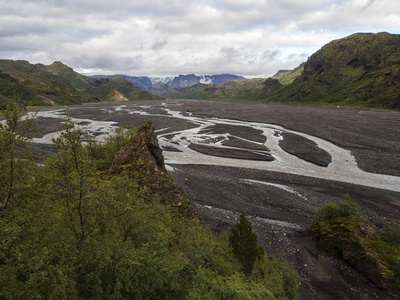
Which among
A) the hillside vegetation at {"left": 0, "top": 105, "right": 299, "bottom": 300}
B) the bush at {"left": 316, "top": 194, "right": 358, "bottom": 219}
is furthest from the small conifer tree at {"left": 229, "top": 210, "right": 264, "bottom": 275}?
the bush at {"left": 316, "top": 194, "right": 358, "bottom": 219}

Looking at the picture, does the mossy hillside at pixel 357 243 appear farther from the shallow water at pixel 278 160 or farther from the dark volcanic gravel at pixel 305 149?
the dark volcanic gravel at pixel 305 149

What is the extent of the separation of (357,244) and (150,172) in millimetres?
22035

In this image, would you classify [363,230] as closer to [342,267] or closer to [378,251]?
[378,251]

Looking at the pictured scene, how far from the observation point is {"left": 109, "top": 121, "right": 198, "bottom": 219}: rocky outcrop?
21.8 metres

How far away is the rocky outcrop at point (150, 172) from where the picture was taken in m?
21.8

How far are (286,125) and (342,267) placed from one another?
74848 mm

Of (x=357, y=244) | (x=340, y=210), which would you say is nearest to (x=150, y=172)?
(x=357, y=244)

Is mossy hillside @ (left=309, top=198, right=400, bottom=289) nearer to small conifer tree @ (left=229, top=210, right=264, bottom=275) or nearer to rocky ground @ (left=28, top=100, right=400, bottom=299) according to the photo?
rocky ground @ (left=28, top=100, right=400, bottom=299)

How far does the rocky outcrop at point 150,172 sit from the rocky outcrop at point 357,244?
14769mm

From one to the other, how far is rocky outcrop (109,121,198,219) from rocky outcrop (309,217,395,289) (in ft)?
48.5

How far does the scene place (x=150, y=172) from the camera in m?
23.2

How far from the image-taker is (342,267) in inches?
825

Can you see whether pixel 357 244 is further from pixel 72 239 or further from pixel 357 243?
pixel 72 239

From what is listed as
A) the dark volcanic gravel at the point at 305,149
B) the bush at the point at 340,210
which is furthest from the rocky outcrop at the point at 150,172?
the dark volcanic gravel at the point at 305,149
